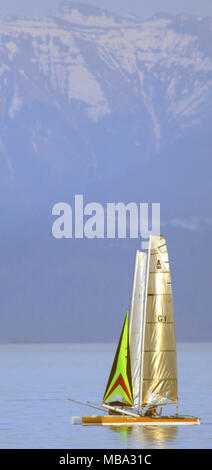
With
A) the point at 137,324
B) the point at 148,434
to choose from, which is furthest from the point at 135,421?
the point at 137,324

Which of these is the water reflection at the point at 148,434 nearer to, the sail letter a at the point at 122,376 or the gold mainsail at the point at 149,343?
the gold mainsail at the point at 149,343

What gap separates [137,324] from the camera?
7669cm

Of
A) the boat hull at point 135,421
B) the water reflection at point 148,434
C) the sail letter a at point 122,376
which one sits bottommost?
the water reflection at point 148,434

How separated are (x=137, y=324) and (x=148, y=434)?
222 inches

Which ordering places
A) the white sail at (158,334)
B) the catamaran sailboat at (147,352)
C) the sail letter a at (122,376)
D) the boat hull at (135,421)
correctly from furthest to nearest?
1. the boat hull at (135,421)
2. the sail letter a at (122,376)
3. the catamaran sailboat at (147,352)
4. the white sail at (158,334)

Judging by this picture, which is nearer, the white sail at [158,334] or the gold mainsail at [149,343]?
the white sail at [158,334]

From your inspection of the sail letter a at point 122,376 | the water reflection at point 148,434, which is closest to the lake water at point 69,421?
the water reflection at point 148,434

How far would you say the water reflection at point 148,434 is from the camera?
73.4 metres

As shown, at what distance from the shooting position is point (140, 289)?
76.4 meters

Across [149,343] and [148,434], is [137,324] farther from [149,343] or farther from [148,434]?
[148,434]

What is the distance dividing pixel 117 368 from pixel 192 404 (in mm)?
29583

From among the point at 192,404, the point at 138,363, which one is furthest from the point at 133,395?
the point at 192,404
